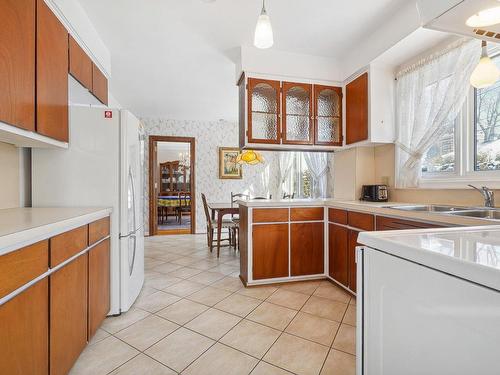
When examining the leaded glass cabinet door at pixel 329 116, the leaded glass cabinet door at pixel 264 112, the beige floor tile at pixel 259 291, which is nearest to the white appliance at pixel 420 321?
the beige floor tile at pixel 259 291

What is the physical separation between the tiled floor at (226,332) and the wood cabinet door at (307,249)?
0.51 feet

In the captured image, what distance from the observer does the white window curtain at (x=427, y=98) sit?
2037 mm

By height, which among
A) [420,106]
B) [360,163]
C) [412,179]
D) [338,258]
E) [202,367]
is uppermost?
[420,106]

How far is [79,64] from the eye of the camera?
6.98 ft

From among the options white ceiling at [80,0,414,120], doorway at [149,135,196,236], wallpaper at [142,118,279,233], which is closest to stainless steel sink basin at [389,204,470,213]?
white ceiling at [80,0,414,120]

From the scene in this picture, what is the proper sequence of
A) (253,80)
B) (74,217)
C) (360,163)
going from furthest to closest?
(360,163), (253,80), (74,217)

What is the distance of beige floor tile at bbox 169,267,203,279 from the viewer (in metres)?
3.06

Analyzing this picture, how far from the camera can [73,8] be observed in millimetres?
1992

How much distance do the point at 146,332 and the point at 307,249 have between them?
5.63 feet

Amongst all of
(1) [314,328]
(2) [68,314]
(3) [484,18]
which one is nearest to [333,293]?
(1) [314,328]

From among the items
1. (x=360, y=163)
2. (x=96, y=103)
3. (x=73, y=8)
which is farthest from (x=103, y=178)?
(x=360, y=163)

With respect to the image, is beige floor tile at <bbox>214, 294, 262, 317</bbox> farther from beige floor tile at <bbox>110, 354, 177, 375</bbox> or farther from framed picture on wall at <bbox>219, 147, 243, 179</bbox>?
framed picture on wall at <bbox>219, 147, 243, 179</bbox>

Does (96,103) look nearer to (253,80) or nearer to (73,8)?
(73,8)

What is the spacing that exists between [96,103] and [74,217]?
65.5 inches
